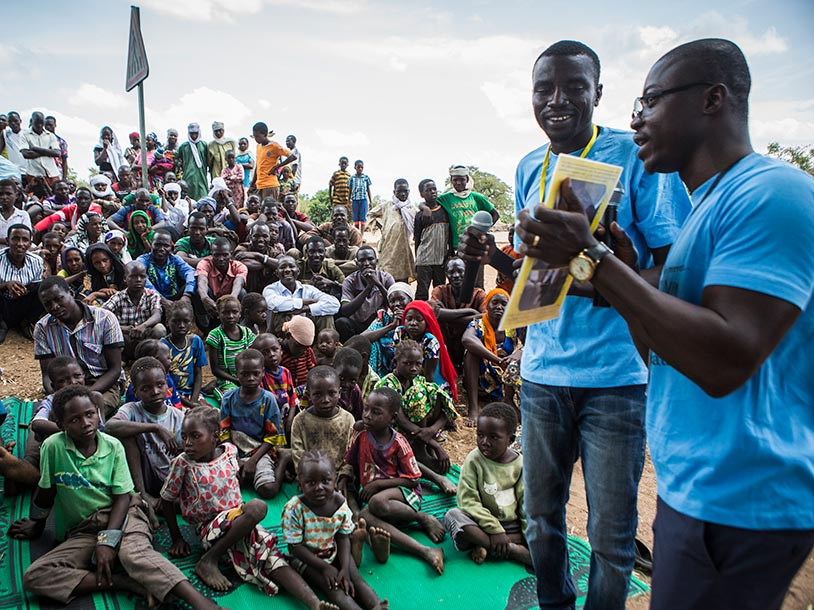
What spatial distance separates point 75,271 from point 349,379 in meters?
3.97

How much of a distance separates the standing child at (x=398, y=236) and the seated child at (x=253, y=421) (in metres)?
4.94

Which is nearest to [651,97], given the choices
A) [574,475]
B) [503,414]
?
[503,414]

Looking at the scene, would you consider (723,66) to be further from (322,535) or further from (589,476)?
(322,535)

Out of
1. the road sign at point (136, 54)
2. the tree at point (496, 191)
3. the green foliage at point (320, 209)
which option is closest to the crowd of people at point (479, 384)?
the road sign at point (136, 54)

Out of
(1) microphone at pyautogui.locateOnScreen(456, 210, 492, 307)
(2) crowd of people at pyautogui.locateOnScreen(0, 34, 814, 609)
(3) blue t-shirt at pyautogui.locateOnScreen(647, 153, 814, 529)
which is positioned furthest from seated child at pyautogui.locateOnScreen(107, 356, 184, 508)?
(3) blue t-shirt at pyautogui.locateOnScreen(647, 153, 814, 529)

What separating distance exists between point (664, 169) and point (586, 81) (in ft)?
2.13

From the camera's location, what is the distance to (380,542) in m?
3.01

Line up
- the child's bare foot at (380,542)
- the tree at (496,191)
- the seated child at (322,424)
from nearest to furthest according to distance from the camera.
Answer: the child's bare foot at (380,542) < the seated child at (322,424) < the tree at (496,191)

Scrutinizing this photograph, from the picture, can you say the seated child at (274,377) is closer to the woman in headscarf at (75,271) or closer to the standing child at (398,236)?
the woman in headscarf at (75,271)

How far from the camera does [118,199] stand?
10102 mm

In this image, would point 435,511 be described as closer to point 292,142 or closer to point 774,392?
point 774,392

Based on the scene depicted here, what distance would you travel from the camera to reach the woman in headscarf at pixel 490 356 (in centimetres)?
517

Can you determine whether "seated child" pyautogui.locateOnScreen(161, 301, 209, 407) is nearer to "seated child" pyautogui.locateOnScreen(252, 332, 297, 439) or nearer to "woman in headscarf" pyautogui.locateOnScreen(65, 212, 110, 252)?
"seated child" pyautogui.locateOnScreen(252, 332, 297, 439)

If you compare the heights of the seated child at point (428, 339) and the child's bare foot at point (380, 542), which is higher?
the seated child at point (428, 339)
